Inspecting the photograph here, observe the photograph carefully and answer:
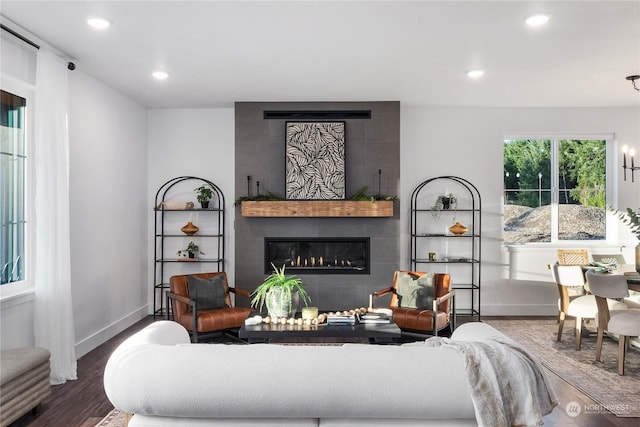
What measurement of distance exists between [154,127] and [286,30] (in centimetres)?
352

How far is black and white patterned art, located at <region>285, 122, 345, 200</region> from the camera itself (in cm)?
614

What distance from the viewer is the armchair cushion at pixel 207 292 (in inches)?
197

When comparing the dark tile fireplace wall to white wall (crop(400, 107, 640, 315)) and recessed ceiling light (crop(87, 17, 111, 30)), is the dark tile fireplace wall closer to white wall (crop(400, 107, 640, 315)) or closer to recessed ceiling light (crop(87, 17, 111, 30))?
white wall (crop(400, 107, 640, 315))

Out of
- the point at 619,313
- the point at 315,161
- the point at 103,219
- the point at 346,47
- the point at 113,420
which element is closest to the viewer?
the point at 113,420

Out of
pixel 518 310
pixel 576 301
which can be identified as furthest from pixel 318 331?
pixel 518 310

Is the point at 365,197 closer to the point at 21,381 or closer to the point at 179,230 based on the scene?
the point at 179,230

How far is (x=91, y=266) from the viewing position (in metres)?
4.96

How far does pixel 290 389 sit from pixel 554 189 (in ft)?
19.8

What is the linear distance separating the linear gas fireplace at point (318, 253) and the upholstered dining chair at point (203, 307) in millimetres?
1128

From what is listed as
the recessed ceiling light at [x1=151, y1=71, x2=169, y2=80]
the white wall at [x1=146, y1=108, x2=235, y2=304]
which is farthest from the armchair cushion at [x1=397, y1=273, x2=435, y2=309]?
the recessed ceiling light at [x1=151, y1=71, x2=169, y2=80]

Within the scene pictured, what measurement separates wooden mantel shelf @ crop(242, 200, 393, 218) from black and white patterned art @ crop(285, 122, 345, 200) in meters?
0.14

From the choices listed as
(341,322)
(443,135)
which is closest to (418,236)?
(443,135)

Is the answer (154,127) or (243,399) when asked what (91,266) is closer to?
(154,127)

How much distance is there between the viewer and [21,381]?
3064 mm
